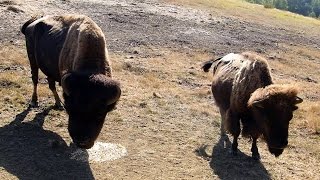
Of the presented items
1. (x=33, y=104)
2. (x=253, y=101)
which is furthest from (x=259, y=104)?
(x=33, y=104)

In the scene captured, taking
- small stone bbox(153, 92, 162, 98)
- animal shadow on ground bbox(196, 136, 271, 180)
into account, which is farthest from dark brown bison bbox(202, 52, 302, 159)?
small stone bbox(153, 92, 162, 98)

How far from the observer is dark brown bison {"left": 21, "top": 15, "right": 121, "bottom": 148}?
21.6 ft

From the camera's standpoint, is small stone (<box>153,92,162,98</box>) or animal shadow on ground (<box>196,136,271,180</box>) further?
small stone (<box>153,92,162,98</box>)

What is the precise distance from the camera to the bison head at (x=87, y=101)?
6.55 meters

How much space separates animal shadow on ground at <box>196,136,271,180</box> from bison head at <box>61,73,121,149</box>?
264 cm

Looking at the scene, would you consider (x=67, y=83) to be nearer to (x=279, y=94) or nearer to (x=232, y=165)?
(x=279, y=94)

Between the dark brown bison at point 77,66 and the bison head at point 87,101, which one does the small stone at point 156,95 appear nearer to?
the dark brown bison at point 77,66

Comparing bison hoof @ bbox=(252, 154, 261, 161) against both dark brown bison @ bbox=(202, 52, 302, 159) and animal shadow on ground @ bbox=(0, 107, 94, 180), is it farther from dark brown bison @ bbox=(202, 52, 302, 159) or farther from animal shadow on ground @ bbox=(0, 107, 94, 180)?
animal shadow on ground @ bbox=(0, 107, 94, 180)

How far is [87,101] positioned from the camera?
21.4 ft

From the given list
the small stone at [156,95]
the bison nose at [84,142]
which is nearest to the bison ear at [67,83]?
the bison nose at [84,142]

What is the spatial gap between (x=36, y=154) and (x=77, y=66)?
71.2 inches

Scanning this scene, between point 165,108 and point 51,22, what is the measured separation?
341 cm

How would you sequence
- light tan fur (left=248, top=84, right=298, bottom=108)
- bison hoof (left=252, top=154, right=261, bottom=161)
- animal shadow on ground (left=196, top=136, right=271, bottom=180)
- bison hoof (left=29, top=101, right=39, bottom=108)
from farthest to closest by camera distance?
bison hoof (left=29, top=101, right=39, bottom=108), bison hoof (left=252, top=154, right=261, bottom=161), animal shadow on ground (left=196, top=136, right=271, bottom=180), light tan fur (left=248, top=84, right=298, bottom=108)

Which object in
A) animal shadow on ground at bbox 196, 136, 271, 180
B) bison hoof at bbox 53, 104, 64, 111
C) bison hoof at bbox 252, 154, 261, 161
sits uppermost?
bison hoof at bbox 252, 154, 261, 161
